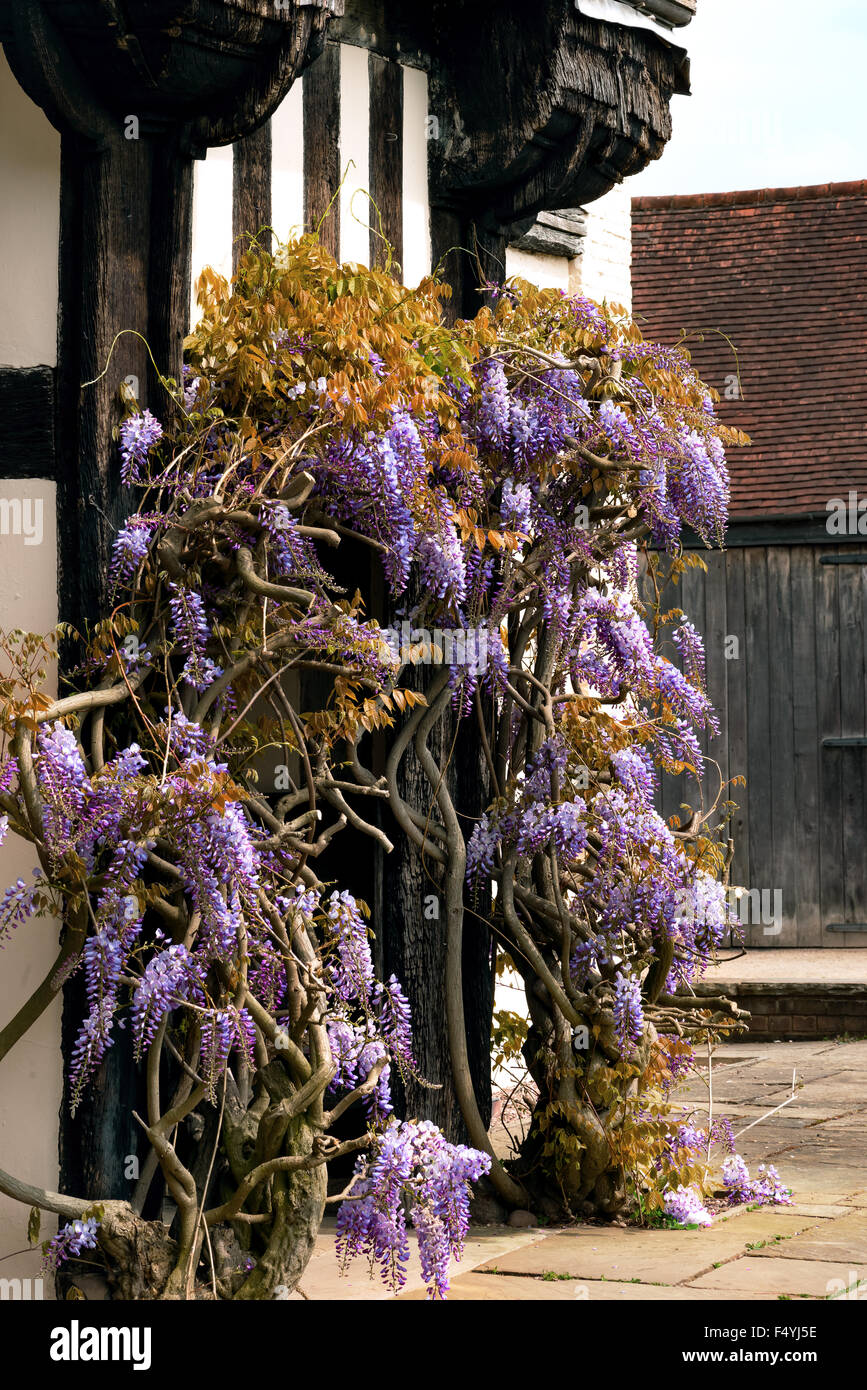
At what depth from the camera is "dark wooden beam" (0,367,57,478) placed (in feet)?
13.8

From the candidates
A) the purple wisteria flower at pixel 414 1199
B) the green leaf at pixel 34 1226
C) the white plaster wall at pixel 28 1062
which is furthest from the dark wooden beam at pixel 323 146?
the green leaf at pixel 34 1226

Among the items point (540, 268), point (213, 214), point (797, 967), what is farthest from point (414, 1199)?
A: point (797, 967)

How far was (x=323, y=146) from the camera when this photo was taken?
16.5ft

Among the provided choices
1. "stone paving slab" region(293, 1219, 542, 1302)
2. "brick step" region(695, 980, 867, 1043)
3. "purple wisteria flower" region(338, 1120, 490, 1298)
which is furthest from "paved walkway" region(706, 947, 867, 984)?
"purple wisteria flower" region(338, 1120, 490, 1298)

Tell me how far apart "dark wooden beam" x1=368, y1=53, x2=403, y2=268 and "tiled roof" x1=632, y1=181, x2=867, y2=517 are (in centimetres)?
572

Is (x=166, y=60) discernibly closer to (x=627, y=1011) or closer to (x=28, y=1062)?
(x=28, y=1062)

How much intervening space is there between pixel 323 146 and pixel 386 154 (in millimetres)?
308

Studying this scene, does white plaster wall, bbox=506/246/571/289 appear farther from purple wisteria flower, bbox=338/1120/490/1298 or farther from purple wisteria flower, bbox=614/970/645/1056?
purple wisteria flower, bbox=338/1120/490/1298

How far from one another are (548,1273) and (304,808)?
4.86 feet

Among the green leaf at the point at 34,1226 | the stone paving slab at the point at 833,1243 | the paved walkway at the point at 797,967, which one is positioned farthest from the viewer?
the paved walkway at the point at 797,967

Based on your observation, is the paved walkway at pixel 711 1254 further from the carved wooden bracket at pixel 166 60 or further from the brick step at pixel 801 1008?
the carved wooden bracket at pixel 166 60

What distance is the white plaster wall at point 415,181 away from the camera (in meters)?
5.36

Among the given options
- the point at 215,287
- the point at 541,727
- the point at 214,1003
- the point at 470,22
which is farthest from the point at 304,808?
the point at 470,22

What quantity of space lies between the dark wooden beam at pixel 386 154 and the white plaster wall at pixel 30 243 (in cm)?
124
